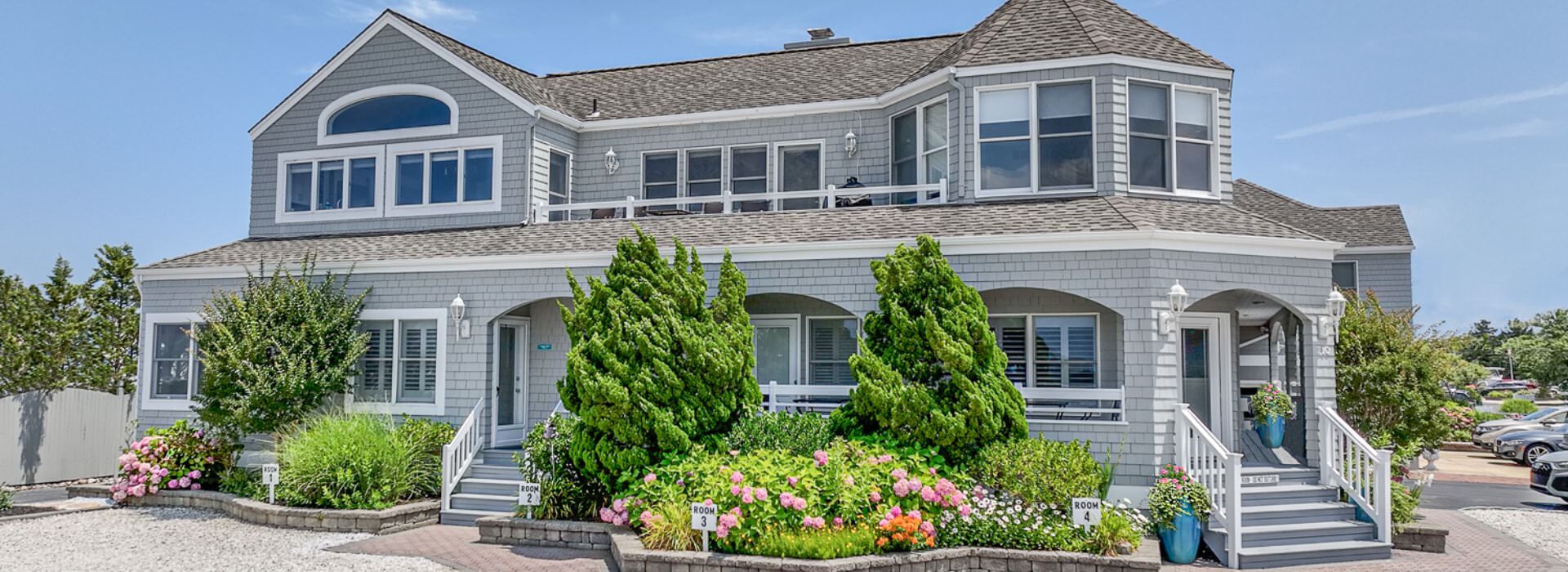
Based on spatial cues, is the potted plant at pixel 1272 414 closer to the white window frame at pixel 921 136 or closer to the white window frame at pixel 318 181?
the white window frame at pixel 921 136

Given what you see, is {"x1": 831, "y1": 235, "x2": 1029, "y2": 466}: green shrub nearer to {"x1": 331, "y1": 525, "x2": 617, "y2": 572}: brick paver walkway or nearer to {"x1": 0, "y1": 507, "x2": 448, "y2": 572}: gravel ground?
{"x1": 331, "y1": 525, "x2": 617, "y2": 572}: brick paver walkway

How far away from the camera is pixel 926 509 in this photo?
436 inches

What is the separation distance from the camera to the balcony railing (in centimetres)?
1573

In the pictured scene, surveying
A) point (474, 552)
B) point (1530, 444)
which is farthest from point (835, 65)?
point (1530, 444)

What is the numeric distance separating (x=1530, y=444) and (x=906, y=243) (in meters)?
19.6

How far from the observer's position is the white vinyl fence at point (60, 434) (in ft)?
61.1

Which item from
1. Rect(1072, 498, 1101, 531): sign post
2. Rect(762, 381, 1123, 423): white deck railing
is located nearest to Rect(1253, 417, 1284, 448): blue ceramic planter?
Rect(762, 381, 1123, 423): white deck railing

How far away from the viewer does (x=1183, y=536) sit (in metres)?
11.4

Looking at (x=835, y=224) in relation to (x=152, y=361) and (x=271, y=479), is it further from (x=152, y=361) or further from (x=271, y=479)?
(x=152, y=361)

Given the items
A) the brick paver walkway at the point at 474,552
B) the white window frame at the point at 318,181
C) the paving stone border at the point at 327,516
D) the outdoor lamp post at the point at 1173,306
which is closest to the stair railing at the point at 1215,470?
the outdoor lamp post at the point at 1173,306

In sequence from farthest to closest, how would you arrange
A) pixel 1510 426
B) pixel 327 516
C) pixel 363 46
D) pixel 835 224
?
pixel 1510 426 → pixel 363 46 → pixel 835 224 → pixel 327 516

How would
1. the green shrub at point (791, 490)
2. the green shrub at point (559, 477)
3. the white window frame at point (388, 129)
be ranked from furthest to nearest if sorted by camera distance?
the white window frame at point (388, 129), the green shrub at point (559, 477), the green shrub at point (791, 490)

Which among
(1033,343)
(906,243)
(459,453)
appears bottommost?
(459,453)

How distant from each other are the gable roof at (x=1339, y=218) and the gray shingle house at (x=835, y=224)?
7378mm
